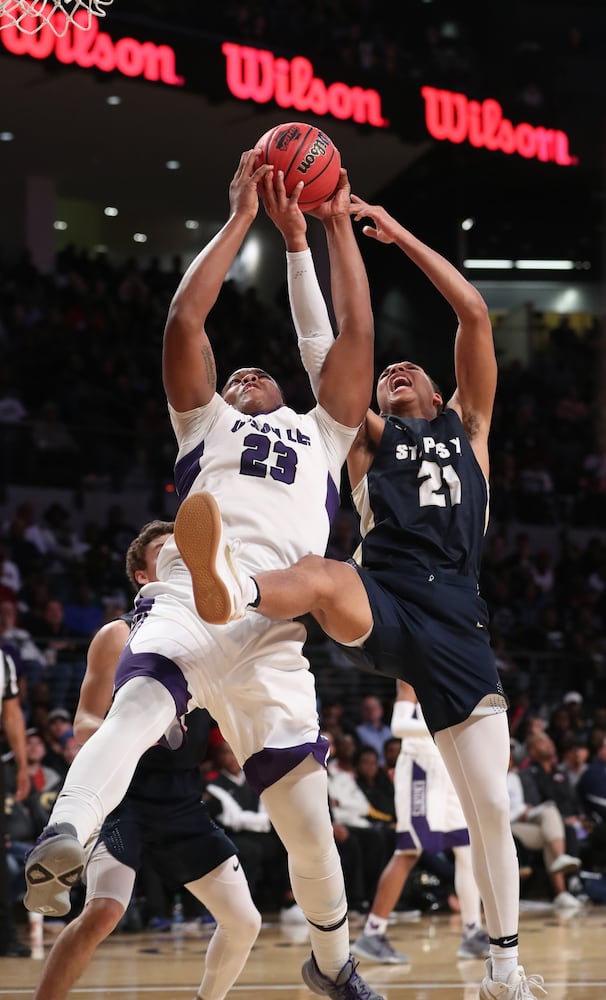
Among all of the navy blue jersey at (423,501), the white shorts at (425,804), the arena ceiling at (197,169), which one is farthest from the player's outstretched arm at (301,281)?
the arena ceiling at (197,169)

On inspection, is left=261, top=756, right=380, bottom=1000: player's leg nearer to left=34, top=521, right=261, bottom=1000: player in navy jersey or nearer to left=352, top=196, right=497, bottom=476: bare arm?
left=34, top=521, right=261, bottom=1000: player in navy jersey

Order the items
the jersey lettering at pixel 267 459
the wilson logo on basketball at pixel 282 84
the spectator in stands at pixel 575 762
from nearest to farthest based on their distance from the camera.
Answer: the jersey lettering at pixel 267 459, the spectator in stands at pixel 575 762, the wilson logo on basketball at pixel 282 84

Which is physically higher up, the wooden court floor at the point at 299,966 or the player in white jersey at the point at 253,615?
the player in white jersey at the point at 253,615

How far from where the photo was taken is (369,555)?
16.1 feet

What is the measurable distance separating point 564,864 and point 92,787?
8.37 meters

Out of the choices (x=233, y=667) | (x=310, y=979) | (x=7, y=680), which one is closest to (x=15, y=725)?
(x=7, y=680)

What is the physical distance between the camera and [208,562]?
3.85 meters

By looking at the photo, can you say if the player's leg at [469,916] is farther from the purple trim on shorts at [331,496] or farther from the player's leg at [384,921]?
the purple trim on shorts at [331,496]

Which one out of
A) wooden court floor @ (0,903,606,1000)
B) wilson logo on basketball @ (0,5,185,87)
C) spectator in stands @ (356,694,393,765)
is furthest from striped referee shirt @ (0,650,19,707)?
wilson logo on basketball @ (0,5,185,87)

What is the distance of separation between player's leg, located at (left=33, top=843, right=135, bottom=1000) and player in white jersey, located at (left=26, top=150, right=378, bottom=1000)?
0.69 m

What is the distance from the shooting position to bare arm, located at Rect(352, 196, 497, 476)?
504 cm

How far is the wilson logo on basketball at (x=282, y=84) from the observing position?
17.8 metres

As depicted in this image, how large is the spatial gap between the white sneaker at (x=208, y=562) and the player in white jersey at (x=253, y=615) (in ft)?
0.04

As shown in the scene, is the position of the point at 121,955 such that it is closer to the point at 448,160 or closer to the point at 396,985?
the point at 396,985
